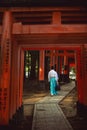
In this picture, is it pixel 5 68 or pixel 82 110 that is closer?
pixel 5 68

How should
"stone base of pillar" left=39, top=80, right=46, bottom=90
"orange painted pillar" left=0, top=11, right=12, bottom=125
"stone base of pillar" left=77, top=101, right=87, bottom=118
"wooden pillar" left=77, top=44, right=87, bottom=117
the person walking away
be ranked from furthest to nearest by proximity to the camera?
"stone base of pillar" left=39, top=80, right=46, bottom=90, the person walking away, "stone base of pillar" left=77, top=101, right=87, bottom=118, "wooden pillar" left=77, top=44, right=87, bottom=117, "orange painted pillar" left=0, top=11, right=12, bottom=125

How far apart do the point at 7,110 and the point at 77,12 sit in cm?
341

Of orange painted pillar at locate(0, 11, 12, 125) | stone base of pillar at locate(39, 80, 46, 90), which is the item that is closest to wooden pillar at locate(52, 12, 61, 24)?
orange painted pillar at locate(0, 11, 12, 125)

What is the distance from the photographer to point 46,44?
11305 millimetres

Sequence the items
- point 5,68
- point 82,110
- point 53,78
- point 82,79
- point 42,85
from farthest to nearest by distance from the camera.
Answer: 1. point 42,85
2. point 53,78
3. point 82,110
4. point 82,79
5. point 5,68

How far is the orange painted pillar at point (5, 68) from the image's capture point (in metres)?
8.36

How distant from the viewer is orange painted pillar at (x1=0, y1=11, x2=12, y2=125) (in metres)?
8.36

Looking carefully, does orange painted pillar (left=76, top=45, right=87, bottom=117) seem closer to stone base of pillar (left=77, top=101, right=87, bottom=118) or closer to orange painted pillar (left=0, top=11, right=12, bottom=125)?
stone base of pillar (left=77, top=101, right=87, bottom=118)

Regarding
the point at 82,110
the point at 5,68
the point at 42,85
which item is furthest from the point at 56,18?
the point at 42,85

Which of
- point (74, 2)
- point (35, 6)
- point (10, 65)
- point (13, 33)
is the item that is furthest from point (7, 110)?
point (74, 2)

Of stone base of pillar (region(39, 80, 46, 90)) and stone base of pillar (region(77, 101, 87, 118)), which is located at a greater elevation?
stone base of pillar (region(39, 80, 46, 90))

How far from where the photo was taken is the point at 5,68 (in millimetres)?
8508

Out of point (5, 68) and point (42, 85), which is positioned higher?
point (5, 68)

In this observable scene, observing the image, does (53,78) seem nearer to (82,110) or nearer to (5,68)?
(82,110)
